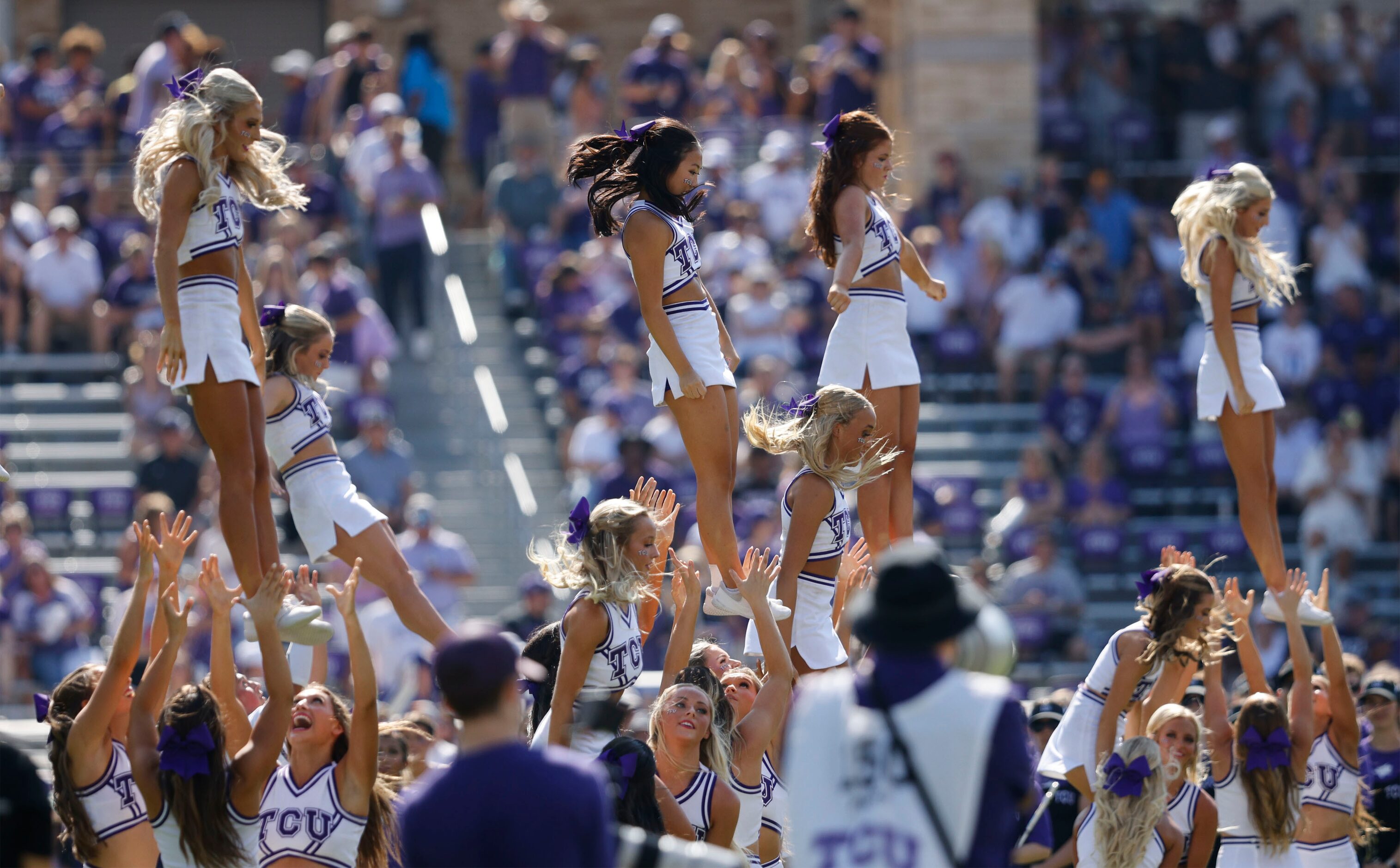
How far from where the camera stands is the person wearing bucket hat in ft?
13.0

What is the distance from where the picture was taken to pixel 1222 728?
23.1ft

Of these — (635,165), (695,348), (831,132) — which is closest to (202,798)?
(695,348)

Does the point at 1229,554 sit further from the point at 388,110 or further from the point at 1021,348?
the point at 388,110

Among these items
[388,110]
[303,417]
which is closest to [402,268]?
[388,110]

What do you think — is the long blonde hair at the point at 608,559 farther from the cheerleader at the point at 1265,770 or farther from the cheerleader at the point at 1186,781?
the cheerleader at the point at 1265,770

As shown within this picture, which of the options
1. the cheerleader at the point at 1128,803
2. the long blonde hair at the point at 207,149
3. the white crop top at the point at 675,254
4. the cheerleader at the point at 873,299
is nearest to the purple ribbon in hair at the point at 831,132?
the cheerleader at the point at 873,299

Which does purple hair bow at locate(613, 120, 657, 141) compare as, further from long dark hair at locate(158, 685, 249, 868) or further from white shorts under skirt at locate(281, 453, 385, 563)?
long dark hair at locate(158, 685, 249, 868)

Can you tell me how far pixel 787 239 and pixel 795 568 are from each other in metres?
9.37

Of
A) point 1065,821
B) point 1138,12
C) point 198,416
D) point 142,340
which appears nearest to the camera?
point 198,416

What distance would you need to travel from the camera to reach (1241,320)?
302 inches

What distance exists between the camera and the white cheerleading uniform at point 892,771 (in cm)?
396

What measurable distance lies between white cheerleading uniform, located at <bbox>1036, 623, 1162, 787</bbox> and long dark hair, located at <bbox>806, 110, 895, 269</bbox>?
1.89m

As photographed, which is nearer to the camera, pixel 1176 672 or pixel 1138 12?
pixel 1176 672

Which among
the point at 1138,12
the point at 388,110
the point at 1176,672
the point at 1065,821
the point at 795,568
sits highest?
the point at 1138,12
